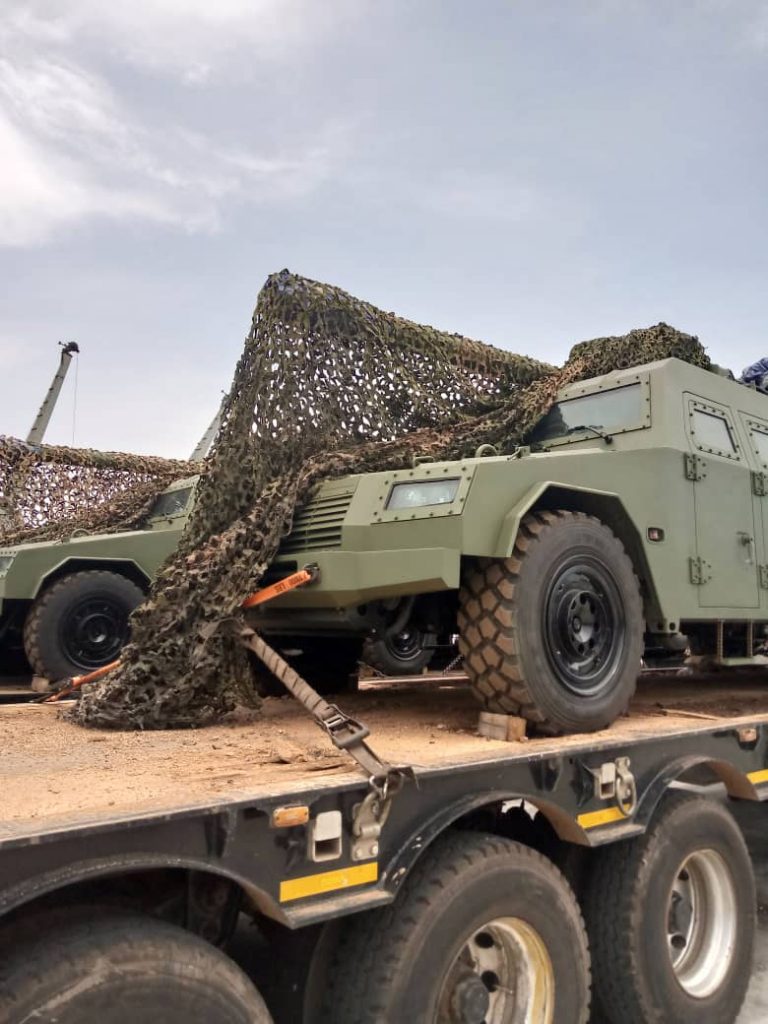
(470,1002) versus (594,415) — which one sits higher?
(594,415)

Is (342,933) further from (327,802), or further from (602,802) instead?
(602,802)

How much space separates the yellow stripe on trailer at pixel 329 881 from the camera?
2121 millimetres

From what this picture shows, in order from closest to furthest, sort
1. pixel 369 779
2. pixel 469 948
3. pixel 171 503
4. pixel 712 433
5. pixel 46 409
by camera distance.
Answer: pixel 369 779 < pixel 469 948 < pixel 712 433 < pixel 171 503 < pixel 46 409

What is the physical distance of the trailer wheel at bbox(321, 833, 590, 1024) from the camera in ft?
7.50

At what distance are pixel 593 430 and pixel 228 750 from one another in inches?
99.7

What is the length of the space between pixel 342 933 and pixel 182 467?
994cm

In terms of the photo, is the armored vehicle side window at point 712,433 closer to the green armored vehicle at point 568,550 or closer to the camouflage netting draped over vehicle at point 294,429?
the green armored vehicle at point 568,550

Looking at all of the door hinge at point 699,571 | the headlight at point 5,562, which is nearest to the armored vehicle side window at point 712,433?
the door hinge at point 699,571

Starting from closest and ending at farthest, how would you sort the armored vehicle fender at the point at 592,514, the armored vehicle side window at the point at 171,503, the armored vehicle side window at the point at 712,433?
1. the armored vehicle fender at the point at 592,514
2. the armored vehicle side window at the point at 712,433
3. the armored vehicle side window at the point at 171,503

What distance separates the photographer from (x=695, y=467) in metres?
4.35

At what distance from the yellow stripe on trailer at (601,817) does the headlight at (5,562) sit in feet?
21.5

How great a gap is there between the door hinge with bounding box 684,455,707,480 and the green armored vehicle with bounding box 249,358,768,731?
0.03 ft

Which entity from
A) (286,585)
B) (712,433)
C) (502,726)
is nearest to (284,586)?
(286,585)

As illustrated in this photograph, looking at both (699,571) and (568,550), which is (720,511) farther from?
(568,550)
